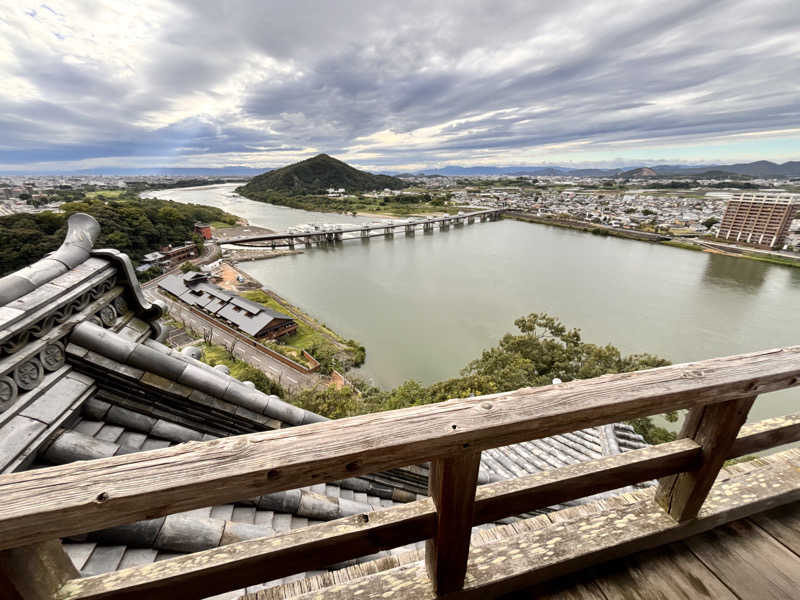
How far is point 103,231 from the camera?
1017 inches

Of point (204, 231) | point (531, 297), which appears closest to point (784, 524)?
point (531, 297)

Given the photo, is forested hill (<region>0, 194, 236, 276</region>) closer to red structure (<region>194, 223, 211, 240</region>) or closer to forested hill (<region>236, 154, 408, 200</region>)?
red structure (<region>194, 223, 211, 240</region>)

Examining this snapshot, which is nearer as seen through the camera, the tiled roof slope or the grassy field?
the tiled roof slope

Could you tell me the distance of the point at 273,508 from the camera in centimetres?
183

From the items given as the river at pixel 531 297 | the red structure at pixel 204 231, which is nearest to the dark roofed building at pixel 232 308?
the river at pixel 531 297

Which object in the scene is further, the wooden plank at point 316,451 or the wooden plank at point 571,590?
the wooden plank at point 571,590

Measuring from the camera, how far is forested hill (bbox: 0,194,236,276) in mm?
21062

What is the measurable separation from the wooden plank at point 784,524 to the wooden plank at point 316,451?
0.77 meters

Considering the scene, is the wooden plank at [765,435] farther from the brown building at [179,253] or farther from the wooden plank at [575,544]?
the brown building at [179,253]

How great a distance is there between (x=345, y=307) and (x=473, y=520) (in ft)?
62.2

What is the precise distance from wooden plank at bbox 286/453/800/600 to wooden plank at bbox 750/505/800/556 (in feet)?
0.12

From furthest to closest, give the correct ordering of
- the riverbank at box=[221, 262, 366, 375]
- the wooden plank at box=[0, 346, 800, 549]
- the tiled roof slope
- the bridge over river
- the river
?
the bridge over river < the river < the riverbank at box=[221, 262, 366, 375] < the tiled roof slope < the wooden plank at box=[0, 346, 800, 549]

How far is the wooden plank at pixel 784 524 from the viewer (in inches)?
49.7

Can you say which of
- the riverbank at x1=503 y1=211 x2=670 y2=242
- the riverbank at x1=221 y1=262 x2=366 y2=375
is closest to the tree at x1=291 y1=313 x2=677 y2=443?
the riverbank at x1=221 y1=262 x2=366 y2=375
